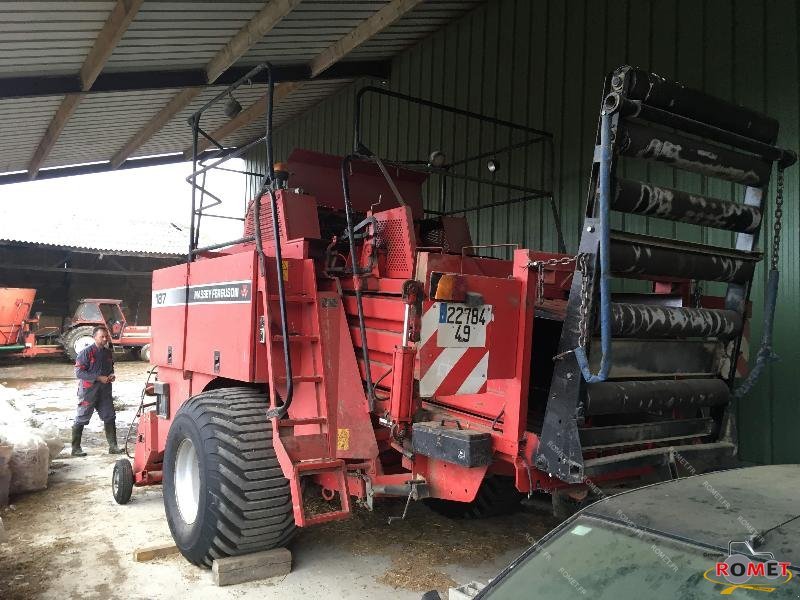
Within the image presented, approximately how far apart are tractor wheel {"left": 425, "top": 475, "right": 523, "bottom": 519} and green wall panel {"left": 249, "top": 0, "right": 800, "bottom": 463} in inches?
89.8

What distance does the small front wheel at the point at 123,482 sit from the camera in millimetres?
5441

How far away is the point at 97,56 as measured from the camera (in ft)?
22.4

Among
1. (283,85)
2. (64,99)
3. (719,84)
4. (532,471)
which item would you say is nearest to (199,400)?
(532,471)

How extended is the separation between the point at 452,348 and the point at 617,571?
161cm

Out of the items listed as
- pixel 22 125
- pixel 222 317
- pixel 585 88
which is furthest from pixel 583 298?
pixel 22 125

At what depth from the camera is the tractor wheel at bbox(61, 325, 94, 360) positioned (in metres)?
17.9

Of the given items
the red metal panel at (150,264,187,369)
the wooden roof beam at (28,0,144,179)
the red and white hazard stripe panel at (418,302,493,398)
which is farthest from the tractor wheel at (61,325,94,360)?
the red and white hazard stripe panel at (418,302,493,398)

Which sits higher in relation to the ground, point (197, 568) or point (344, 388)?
point (344, 388)

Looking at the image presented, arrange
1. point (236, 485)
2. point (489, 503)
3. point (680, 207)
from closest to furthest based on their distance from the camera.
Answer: point (680, 207) < point (236, 485) < point (489, 503)

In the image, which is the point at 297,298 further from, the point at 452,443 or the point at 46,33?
the point at 46,33

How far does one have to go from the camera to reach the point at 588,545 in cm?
171

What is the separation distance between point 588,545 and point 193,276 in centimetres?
400

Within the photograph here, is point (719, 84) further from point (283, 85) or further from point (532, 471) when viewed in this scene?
point (283, 85)

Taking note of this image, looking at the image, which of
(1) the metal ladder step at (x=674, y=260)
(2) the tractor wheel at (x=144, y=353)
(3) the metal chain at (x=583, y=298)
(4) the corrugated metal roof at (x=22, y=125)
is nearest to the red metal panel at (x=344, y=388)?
(3) the metal chain at (x=583, y=298)
